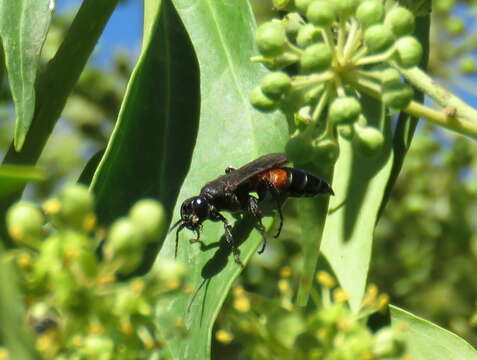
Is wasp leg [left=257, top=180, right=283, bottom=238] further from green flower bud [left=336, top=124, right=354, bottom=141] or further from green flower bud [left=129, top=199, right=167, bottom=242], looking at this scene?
green flower bud [left=129, top=199, right=167, bottom=242]

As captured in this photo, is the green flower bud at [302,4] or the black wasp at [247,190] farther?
the black wasp at [247,190]

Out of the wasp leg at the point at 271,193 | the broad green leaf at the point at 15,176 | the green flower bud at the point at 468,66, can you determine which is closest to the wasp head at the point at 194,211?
the wasp leg at the point at 271,193

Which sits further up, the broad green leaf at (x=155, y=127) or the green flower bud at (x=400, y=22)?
the green flower bud at (x=400, y=22)

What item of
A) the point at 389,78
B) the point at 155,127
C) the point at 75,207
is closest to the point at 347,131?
the point at 389,78

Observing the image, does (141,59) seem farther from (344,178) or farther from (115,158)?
(344,178)

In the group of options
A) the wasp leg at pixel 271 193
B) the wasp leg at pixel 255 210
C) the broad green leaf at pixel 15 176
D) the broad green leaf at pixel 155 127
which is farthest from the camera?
the wasp leg at pixel 271 193

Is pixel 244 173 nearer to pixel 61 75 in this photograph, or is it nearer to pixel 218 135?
pixel 218 135

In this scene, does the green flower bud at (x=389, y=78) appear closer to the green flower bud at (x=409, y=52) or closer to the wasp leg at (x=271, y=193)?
the green flower bud at (x=409, y=52)
